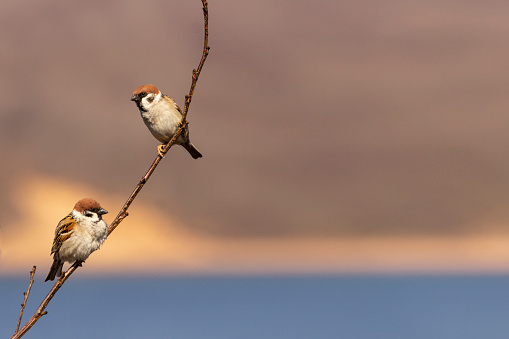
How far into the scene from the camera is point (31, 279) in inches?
123

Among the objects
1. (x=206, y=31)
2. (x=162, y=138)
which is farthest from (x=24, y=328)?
(x=162, y=138)

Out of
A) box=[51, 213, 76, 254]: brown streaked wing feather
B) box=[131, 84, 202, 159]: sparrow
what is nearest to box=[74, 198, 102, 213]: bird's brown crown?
box=[51, 213, 76, 254]: brown streaked wing feather

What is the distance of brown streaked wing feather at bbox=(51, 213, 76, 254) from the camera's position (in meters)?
5.00

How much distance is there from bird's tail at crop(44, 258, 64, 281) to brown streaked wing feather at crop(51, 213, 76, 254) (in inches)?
8.6

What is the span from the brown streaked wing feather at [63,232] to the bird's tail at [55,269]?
22 centimetres

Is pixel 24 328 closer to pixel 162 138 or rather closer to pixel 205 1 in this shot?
pixel 205 1

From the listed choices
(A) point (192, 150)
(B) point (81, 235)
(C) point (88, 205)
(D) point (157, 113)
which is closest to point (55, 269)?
(B) point (81, 235)

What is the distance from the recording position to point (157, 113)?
5957 millimetres

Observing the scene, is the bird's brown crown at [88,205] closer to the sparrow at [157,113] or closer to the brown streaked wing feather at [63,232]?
the brown streaked wing feather at [63,232]

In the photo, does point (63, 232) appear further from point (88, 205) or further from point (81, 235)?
point (88, 205)

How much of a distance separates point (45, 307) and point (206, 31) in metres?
2.07

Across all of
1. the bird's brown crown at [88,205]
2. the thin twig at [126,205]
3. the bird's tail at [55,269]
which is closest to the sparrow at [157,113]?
the bird's brown crown at [88,205]

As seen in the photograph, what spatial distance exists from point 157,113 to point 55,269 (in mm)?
2166

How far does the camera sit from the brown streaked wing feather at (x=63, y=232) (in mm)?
5004
